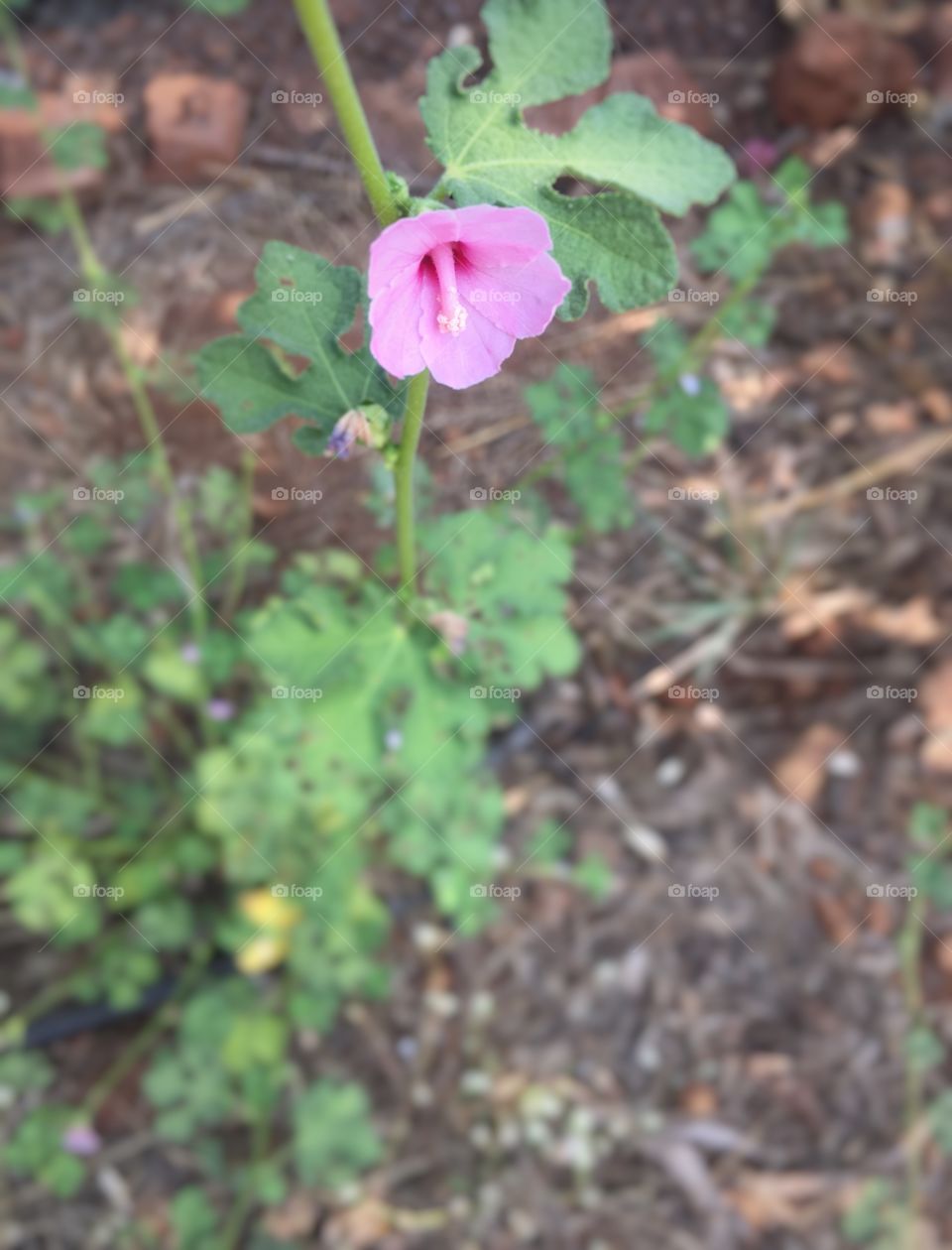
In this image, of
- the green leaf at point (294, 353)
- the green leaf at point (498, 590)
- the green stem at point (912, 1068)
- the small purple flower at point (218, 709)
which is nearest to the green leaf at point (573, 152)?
the green leaf at point (294, 353)

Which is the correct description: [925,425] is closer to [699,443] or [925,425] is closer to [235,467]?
[699,443]

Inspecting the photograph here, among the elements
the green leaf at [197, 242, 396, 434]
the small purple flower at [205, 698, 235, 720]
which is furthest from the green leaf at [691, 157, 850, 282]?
the small purple flower at [205, 698, 235, 720]

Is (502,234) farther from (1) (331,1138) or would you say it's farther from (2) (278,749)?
(1) (331,1138)

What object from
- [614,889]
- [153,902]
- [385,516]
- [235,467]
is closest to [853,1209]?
[614,889]

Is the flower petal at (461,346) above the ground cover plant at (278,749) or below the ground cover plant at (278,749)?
above

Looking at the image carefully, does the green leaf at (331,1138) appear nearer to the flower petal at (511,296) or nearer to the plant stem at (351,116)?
the plant stem at (351,116)

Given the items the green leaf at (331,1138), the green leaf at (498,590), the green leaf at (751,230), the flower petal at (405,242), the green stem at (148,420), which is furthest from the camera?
the green leaf at (331,1138)

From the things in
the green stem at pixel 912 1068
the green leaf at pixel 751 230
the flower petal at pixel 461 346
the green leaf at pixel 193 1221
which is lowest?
the green stem at pixel 912 1068
